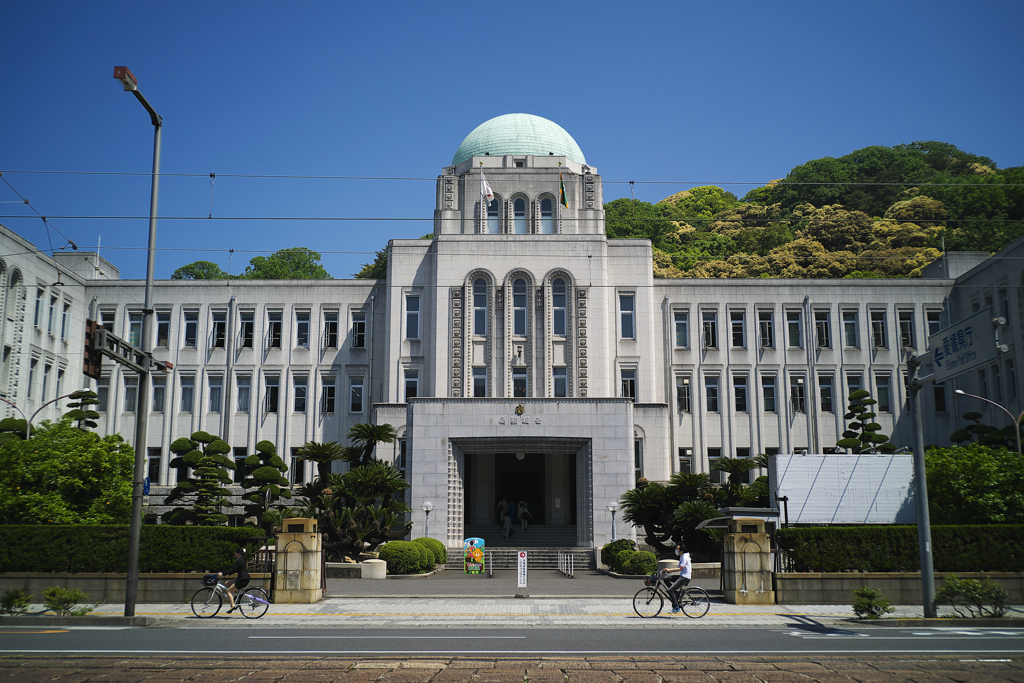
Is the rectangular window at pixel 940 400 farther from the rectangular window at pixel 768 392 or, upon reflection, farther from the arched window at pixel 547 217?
the arched window at pixel 547 217

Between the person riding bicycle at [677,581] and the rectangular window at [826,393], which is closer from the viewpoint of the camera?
the person riding bicycle at [677,581]

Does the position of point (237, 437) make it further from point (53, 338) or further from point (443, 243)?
point (443, 243)

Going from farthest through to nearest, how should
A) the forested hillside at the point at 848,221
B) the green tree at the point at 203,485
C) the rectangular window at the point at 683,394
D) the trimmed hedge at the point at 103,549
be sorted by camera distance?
the forested hillside at the point at 848,221 → the rectangular window at the point at 683,394 → the green tree at the point at 203,485 → the trimmed hedge at the point at 103,549

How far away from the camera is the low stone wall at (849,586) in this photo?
22844mm

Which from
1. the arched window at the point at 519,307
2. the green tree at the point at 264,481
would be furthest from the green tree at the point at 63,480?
the arched window at the point at 519,307

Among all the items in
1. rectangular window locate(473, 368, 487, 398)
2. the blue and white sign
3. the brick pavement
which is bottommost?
the brick pavement

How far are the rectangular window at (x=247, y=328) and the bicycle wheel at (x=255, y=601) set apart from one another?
29301 millimetres

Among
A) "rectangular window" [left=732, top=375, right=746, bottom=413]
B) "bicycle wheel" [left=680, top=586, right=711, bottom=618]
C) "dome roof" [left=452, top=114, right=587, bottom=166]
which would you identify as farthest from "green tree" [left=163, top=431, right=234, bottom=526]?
"rectangular window" [left=732, top=375, right=746, bottom=413]

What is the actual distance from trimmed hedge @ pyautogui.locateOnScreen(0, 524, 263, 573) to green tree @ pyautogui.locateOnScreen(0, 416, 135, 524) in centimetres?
336

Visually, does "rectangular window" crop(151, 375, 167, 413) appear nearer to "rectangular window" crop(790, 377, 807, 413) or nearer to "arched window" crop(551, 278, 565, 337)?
"arched window" crop(551, 278, 565, 337)

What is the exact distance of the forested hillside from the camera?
71.5 meters

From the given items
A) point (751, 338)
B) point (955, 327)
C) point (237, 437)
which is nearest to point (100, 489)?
point (237, 437)

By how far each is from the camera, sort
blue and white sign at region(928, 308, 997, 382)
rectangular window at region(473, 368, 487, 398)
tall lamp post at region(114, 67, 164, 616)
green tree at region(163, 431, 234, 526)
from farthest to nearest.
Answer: rectangular window at region(473, 368, 487, 398) < green tree at region(163, 431, 234, 526) < tall lamp post at region(114, 67, 164, 616) < blue and white sign at region(928, 308, 997, 382)

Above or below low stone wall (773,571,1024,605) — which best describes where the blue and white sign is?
above
